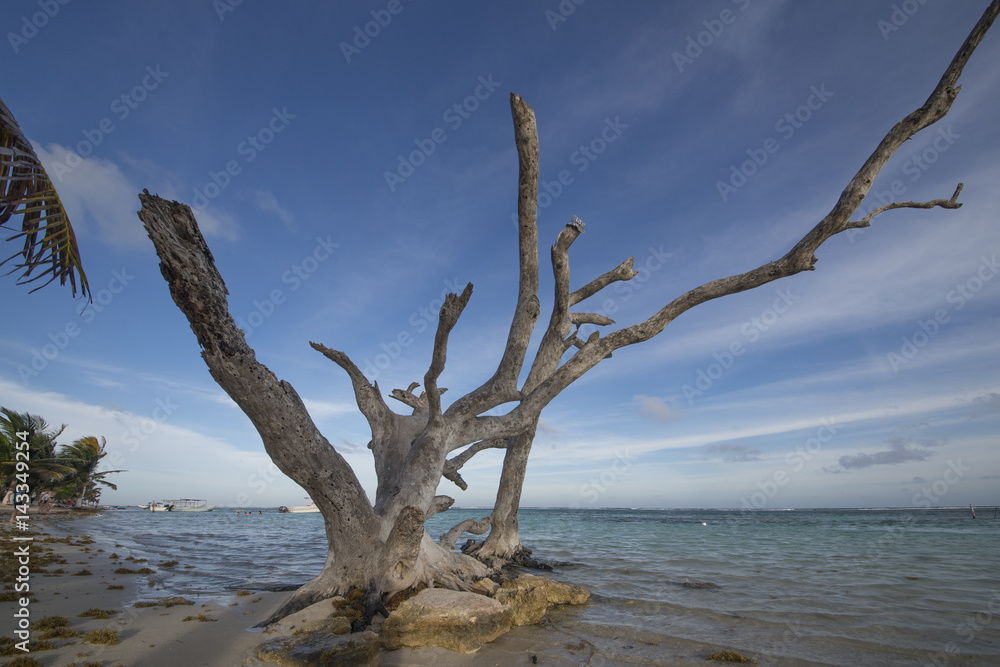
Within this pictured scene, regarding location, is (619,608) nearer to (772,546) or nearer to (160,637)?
(160,637)

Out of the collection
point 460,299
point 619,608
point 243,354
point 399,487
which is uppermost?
point 460,299

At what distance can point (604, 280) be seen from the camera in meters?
9.20

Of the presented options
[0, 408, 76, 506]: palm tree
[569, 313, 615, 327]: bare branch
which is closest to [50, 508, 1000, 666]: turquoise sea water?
[569, 313, 615, 327]: bare branch

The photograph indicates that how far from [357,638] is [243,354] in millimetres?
3189

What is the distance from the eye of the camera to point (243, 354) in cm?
518

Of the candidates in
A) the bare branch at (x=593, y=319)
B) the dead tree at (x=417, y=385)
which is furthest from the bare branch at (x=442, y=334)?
the bare branch at (x=593, y=319)

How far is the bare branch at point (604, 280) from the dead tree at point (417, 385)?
2 centimetres

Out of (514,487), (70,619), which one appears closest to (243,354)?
(70,619)

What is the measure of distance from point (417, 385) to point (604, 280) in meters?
4.47

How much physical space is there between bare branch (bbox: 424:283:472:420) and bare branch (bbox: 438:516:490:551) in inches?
138

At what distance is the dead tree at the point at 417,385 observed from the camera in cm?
499

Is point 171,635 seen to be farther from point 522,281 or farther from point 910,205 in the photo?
point 910,205

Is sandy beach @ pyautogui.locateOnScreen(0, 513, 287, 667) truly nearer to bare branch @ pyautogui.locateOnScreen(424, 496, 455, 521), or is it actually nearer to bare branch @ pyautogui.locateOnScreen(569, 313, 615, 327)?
bare branch @ pyautogui.locateOnScreen(424, 496, 455, 521)

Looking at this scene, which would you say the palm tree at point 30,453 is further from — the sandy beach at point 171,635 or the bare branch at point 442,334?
the bare branch at point 442,334
